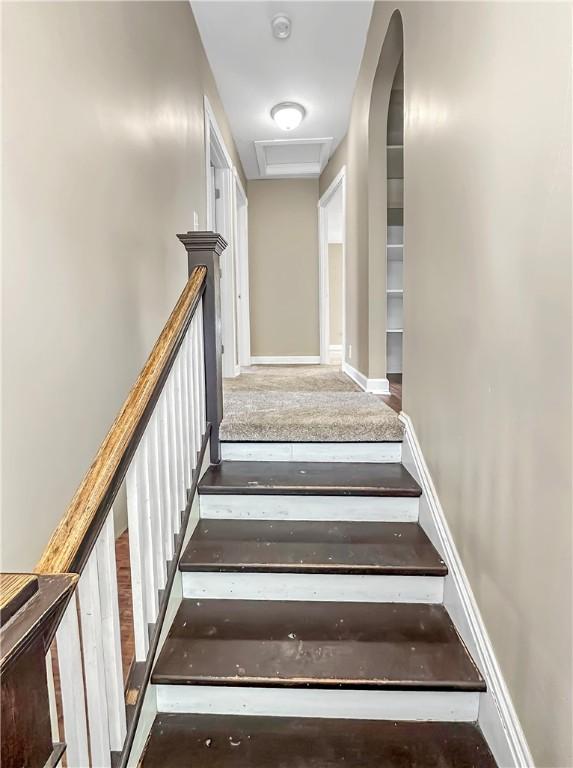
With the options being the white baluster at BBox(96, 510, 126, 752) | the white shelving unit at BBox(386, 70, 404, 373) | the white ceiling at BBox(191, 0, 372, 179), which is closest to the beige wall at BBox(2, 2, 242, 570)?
the white baluster at BBox(96, 510, 126, 752)

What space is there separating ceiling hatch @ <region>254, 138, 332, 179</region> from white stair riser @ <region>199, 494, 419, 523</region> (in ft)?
13.5

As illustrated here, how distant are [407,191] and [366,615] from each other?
74.5 inches

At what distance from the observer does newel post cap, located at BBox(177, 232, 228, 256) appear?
1924 mm

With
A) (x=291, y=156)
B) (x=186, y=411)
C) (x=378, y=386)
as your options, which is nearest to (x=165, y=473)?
(x=186, y=411)

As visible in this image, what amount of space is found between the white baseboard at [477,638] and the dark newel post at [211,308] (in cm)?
99

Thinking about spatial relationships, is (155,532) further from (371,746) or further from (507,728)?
(507,728)

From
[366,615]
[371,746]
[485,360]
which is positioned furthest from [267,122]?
[371,746]

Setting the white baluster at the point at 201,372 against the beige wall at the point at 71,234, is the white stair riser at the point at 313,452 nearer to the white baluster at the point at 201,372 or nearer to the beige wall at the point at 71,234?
the white baluster at the point at 201,372

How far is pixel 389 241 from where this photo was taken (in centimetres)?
409

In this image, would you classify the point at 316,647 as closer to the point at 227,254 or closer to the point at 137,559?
the point at 137,559

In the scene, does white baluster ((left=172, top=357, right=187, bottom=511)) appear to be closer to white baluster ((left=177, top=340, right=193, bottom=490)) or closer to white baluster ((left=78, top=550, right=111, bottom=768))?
white baluster ((left=177, top=340, right=193, bottom=490))

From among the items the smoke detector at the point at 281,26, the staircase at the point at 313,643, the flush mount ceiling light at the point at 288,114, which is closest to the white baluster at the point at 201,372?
the staircase at the point at 313,643

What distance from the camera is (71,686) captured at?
0.78 m

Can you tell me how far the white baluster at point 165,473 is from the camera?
138 centimetres
